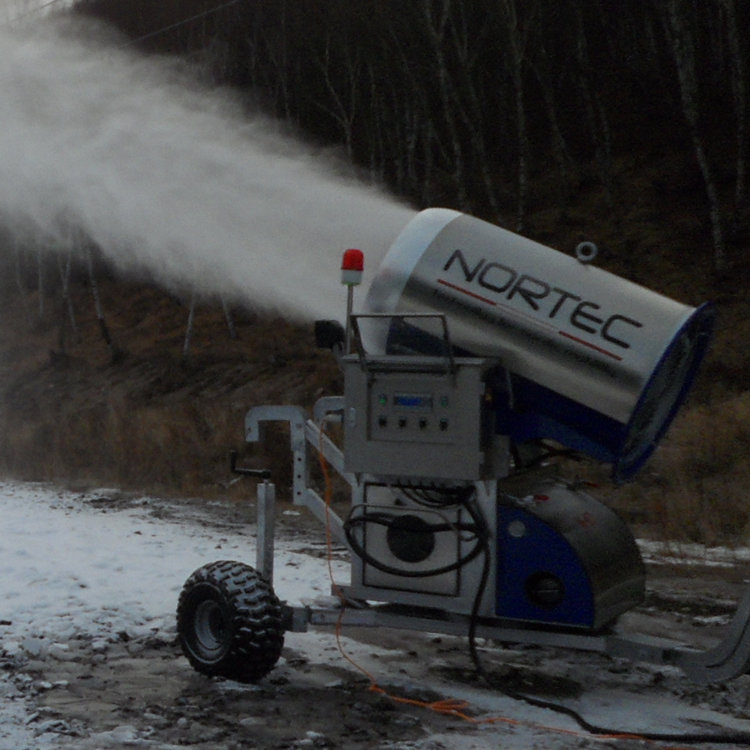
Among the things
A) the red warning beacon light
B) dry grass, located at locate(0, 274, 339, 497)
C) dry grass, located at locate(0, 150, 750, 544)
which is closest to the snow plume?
dry grass, located at locate(0, 274, 339, 497)

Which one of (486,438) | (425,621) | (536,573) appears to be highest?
(486,438)

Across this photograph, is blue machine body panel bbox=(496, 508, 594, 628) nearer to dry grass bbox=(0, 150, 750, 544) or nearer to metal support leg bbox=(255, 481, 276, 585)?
metal support leg bbox=(255, 481, 276, 585)

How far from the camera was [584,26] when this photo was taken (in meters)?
28.8

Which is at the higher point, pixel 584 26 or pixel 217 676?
pixel 584 26

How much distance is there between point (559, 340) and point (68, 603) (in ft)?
12.0

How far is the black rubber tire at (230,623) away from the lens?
5.15 metres

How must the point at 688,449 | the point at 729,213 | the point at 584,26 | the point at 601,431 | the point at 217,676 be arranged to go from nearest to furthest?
the point at 601,431 < the point at 217,676 < the point at 688,449 < the point at 729,213 < the point at 584,26

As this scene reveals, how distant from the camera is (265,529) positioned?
557 cm

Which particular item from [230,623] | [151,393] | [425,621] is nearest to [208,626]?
[230,623]

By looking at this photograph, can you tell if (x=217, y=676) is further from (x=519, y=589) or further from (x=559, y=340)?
(x=559, y=340)

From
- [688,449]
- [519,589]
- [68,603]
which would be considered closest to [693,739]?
[519,589]

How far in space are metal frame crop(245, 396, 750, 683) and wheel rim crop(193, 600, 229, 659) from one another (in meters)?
0.33

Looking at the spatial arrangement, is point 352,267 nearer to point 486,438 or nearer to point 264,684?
point 486,438

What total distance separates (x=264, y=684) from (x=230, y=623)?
1.24 ft
